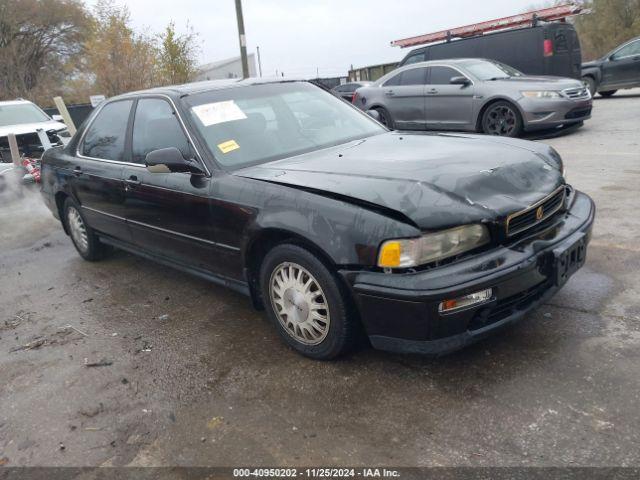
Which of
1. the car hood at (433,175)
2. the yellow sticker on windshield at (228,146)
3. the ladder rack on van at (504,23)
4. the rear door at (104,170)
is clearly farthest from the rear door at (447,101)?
the yellow sticker on windshield at (228,146)

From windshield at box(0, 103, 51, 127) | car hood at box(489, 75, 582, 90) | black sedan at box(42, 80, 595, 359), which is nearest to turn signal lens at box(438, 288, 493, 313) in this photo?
black sedan at box(42, 80, 595, 359)

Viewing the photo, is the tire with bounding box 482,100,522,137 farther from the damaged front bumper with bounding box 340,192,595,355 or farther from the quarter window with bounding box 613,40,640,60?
the quarter window with bounding box 613,40,640,60

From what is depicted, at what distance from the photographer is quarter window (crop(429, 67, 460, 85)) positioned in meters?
9.96

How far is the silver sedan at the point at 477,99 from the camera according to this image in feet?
29.4

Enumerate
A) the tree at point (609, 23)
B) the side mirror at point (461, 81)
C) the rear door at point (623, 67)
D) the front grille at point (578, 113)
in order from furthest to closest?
the tree at point (609, 23), the rear door at point (623, 67), the side mirror at point (461, 81), the front grille at point (578, 113)

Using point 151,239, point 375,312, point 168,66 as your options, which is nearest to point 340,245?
point 375,312

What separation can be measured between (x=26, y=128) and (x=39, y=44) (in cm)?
2244

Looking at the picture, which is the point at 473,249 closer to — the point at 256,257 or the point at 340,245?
the point at 340,245

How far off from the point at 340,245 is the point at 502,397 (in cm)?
106

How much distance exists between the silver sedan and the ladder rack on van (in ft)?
11.9

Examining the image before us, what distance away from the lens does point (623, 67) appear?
1453cm

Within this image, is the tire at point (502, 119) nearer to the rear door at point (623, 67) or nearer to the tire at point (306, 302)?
the tire at point (306, 302)

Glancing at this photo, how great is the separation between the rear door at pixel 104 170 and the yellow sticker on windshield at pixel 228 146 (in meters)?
1.15

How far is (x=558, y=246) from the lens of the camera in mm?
2877
